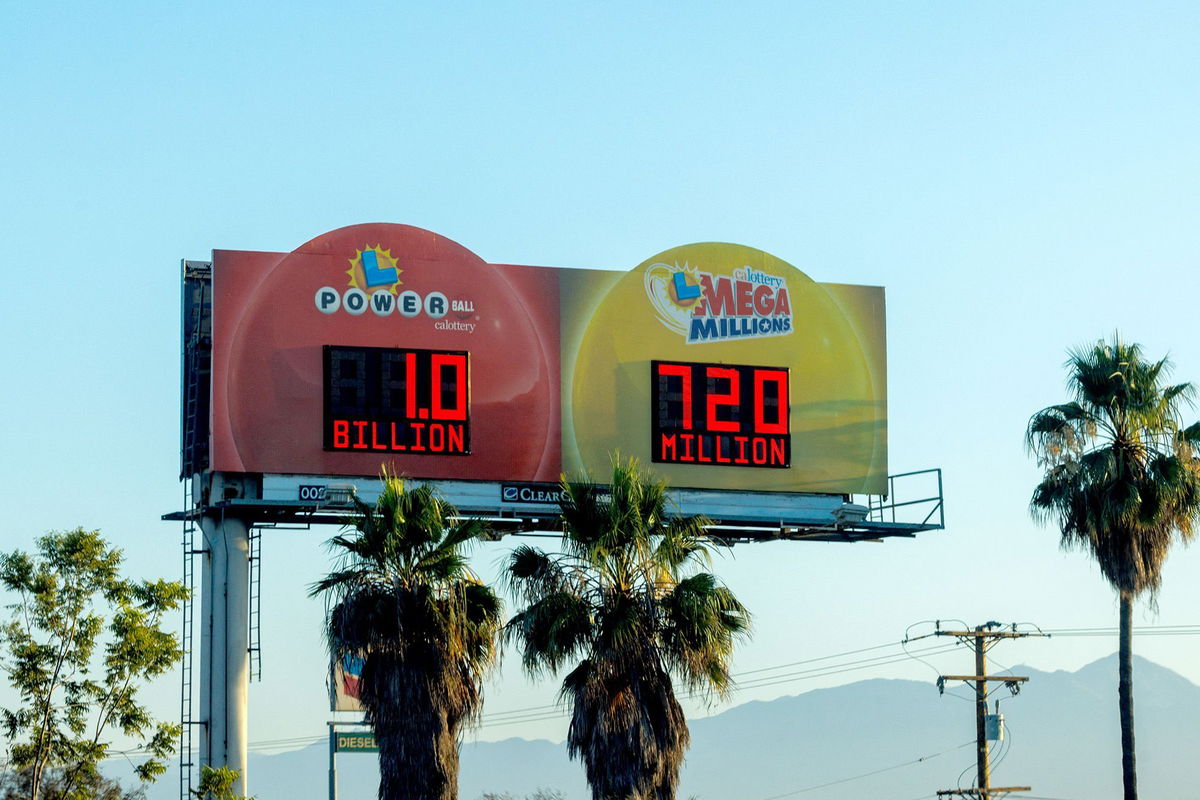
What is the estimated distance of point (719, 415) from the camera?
54062mm

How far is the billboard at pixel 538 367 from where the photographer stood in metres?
50.9

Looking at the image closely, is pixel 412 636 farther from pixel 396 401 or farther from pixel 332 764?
pixel 332 764

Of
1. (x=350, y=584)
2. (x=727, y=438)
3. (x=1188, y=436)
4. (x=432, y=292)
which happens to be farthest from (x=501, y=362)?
(x=1188, y=436)

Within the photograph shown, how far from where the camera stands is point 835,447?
55188mm

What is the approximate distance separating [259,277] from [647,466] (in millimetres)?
9872

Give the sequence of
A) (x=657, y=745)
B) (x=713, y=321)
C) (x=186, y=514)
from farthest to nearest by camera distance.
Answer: (x=713, y=321) → (x=186, y=514) → (x=657, y=745)

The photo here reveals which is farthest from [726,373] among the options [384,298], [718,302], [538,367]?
[384,298]

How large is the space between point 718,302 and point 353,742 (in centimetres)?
1856

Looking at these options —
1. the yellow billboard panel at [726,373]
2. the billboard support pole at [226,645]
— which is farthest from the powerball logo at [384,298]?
the billboard support pole at [226,645]

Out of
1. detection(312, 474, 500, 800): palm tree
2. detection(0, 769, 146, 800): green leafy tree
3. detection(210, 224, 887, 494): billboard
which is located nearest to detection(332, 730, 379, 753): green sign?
detection(0, 769, 146, 800): green leafy tree

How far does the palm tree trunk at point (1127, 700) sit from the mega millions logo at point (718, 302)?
36.2 feet

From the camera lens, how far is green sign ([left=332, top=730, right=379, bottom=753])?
210ft

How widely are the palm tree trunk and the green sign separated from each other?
908 inches

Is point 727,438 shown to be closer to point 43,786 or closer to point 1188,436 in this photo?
point 1188,436
